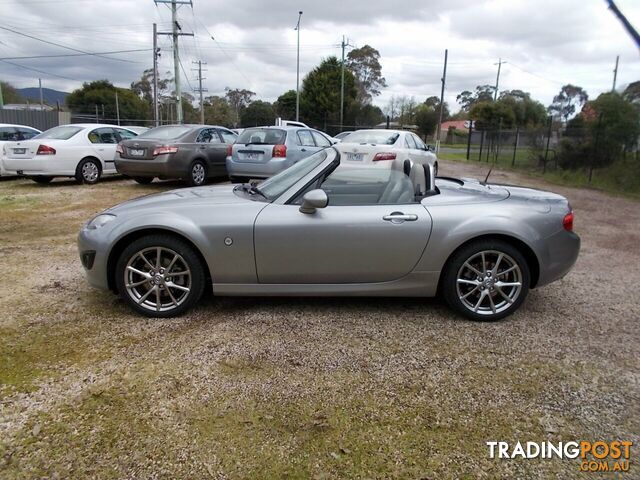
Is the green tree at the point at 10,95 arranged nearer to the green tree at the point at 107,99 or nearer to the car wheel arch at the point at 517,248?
the green tree at the point at 107,99

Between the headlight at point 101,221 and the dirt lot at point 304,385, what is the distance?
0.69 meters

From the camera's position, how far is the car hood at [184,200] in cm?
370

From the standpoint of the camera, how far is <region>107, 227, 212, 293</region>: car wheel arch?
3549 millimetres

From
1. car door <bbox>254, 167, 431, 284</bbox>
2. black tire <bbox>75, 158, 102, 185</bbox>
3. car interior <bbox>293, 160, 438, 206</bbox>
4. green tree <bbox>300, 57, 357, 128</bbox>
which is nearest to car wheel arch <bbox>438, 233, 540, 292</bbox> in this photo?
car door <bbox>254, 167, 431, 284</bbox>

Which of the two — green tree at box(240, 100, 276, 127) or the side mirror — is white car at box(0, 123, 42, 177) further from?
green tree at box(240, 100, 276, 127)

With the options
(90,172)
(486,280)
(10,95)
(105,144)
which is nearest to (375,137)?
(105,144)

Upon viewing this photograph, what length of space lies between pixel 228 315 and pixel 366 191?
152 centimetres

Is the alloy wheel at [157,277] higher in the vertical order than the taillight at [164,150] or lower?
lower

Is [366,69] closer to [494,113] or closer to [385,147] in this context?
[494,113]

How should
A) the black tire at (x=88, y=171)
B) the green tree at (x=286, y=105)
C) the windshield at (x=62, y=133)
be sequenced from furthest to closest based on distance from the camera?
the green tree at (x=286, y=105) → the black tire at (x=88, y=171) → the windshield at (x=62, y=133)

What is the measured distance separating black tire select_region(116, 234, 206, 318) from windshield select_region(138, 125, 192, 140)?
7.23 meters

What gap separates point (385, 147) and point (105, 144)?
6.75 meters

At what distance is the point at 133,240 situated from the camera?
3.61 meters

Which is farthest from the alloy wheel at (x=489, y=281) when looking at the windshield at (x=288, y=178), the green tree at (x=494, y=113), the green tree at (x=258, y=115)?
the green tree at (x=258, y=115)
